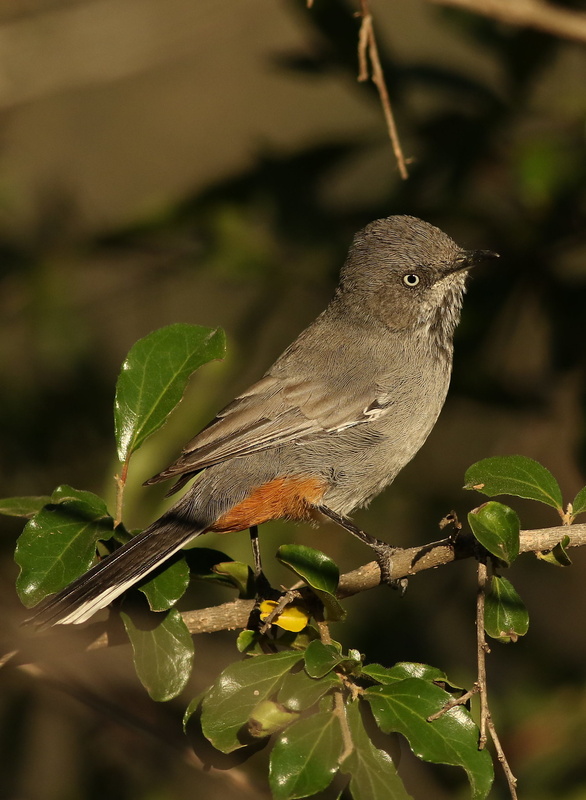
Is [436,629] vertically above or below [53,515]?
below

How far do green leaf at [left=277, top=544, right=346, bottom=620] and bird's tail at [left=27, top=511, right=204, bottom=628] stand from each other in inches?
21.8

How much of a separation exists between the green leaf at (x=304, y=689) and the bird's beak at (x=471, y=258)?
2.48 metres

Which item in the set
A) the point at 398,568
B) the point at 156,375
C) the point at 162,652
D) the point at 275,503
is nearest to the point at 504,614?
the point at 398,568

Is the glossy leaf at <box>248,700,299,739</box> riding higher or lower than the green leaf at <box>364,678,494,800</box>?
higher

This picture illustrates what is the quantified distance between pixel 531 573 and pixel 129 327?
3777 millimetres

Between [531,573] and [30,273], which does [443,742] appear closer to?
[531,573]

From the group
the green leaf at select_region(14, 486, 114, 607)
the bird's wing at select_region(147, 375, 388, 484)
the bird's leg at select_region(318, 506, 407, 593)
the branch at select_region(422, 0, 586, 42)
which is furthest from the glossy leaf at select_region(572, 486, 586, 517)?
the branch at select_region(422, 0, 586, 42)

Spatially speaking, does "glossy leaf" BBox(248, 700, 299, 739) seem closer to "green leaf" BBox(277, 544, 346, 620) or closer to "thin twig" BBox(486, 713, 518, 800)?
"green leaf" BBox(277, 544, 346, 620)

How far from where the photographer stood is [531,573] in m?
5.82

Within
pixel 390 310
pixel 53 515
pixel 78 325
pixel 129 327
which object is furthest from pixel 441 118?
pixel 129 327

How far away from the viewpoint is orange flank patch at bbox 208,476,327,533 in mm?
4418

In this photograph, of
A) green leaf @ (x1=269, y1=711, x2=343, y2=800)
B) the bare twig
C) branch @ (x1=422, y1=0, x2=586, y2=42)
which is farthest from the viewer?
branch @ (x1=422, y1=0, x2=586, y2=42)

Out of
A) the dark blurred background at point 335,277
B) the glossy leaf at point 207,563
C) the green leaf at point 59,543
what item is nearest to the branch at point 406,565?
the glossy leaf at point 207,563

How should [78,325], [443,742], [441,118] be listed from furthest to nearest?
[78,325], [441,118], [443,742]
